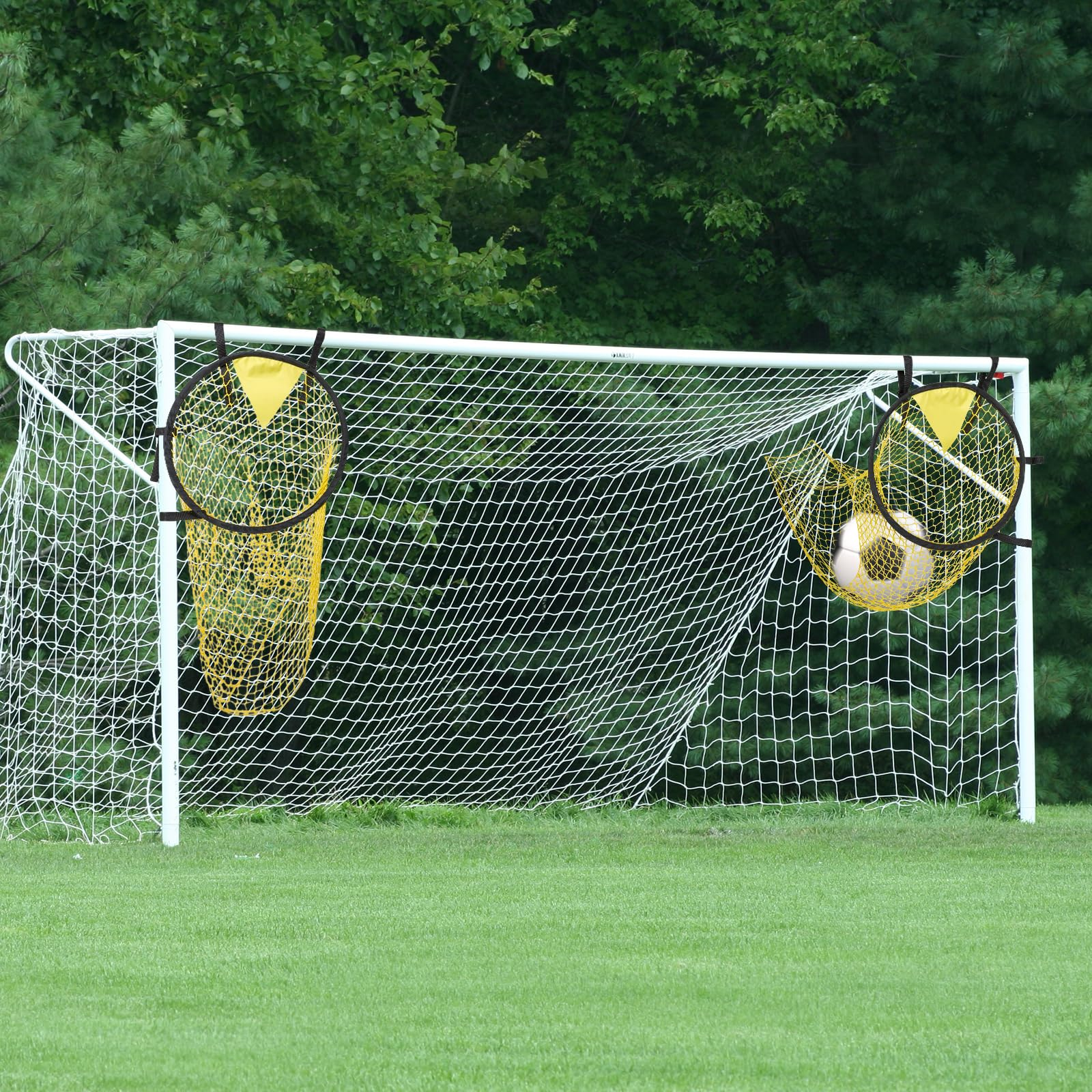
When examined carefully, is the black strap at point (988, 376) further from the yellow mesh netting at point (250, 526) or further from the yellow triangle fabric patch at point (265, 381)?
the yellow triangle fabric patch at point (265, 381)

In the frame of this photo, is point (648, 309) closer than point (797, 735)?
No

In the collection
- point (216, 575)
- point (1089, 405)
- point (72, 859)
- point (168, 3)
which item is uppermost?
point (168, 3)

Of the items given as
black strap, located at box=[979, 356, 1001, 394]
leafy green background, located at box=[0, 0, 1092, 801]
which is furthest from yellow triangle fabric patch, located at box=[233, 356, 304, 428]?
leafy green background, located at box=[0, 0, 1092, 801]

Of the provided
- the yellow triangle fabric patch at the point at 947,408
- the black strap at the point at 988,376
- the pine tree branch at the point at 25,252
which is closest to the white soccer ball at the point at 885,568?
the yellow triangle fabric patch at the point at 947,408

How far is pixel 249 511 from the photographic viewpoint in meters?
8.03

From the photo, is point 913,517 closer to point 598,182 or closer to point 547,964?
point 547,964

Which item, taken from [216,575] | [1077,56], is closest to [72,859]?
[216,575]

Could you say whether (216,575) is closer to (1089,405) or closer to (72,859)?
(72,859)

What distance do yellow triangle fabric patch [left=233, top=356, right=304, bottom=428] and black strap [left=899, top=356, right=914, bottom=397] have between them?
9.97 ft

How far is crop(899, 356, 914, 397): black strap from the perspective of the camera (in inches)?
338

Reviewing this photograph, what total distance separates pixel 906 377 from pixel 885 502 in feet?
2.07

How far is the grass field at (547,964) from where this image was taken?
3.76m

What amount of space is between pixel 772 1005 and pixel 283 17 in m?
11.4

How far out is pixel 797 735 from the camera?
1305 centimetres
